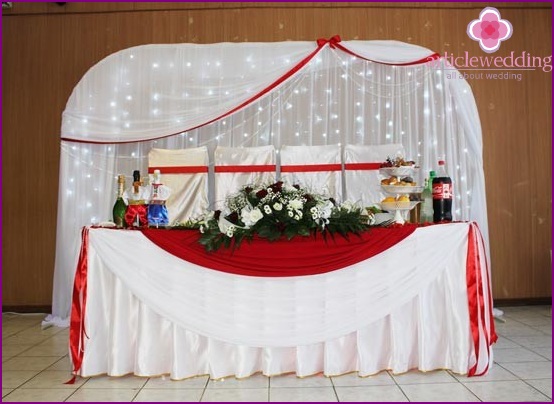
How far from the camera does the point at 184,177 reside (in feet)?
13.9

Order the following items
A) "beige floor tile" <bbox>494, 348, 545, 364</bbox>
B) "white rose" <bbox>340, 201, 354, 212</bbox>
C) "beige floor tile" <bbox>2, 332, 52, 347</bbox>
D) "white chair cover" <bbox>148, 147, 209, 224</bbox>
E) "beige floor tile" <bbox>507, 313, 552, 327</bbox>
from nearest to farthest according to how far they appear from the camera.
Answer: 1. "white rose" <bbox>340, 201, 354, 212</bbox>
2. "beige floor tile" <bbox>494, 348, 545, 364</bbox>
3. "beige floor tile" <bbox>2, 332, 52, 347</bbox>
4. "beige floor tile" <bbox>507, 313, 552, 327</bbox>
5. "white chair cover" <bbox>148, 147, 209, 224</bbox>

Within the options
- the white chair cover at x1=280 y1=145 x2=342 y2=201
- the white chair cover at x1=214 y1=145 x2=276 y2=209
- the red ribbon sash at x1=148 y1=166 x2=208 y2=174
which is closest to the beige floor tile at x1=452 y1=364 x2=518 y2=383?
the white chair cover at x1=280 y1=145 x2=342 y2=201

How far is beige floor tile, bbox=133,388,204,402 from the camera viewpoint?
2424 mm

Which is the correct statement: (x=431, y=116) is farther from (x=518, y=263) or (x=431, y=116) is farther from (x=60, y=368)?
(x=60, y=368)

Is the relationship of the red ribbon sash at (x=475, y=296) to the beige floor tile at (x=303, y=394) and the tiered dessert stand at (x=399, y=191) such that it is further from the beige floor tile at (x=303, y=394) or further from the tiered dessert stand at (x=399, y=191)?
the beige floor tile at (x=303, y=394)

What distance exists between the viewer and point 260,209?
2627 mm

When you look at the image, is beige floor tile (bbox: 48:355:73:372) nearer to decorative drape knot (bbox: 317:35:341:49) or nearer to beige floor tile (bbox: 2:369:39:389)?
beige floor tile (bbox: 2:369:39:389)

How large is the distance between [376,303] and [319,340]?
0.38m

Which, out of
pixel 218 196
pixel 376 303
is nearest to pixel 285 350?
pixel 376 303

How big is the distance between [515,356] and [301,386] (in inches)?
59.4

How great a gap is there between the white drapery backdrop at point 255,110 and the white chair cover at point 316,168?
0.17m

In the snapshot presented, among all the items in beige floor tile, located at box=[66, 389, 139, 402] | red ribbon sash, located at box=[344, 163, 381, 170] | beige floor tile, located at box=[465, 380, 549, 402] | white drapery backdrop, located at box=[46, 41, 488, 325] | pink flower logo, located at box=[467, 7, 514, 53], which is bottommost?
beige floor tile, located at box=[66, 389, 139, 402]

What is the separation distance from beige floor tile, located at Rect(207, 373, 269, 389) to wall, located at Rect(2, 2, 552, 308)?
300 cm

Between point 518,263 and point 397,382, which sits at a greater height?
point 518,263
